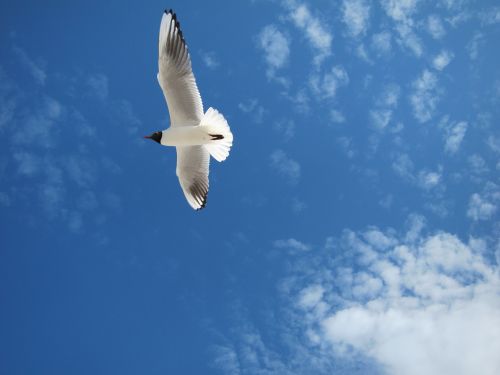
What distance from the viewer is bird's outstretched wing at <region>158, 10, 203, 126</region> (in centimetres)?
794

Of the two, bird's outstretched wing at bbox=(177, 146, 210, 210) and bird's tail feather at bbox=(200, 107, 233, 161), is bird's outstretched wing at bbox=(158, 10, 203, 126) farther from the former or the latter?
bird's outstretched wing at bbox=(177, 146, 210, 210)

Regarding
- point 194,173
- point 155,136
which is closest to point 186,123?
point 155,136

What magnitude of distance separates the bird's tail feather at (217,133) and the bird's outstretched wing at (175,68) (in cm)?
23

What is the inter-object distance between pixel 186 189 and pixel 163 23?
2656 millimetres

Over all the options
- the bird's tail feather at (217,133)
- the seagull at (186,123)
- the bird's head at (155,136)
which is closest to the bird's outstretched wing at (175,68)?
the seagull at (186,123)

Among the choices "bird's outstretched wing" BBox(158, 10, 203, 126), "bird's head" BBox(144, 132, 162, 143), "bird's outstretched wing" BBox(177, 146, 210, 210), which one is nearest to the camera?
"bird's outstretched wing" BBox(158, 10, 203, 126)

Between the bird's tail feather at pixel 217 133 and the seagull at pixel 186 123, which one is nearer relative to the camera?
the seagull at pixel 186 123

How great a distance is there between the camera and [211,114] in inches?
328

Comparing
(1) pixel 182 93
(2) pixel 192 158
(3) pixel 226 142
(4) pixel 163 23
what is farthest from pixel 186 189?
(4) pixel 163 23

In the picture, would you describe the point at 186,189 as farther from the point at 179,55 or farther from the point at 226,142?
the point at 179,55

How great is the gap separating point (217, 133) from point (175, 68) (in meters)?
1.15

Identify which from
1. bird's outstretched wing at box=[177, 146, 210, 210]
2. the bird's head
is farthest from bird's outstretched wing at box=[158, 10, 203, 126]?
bird's outstretched wing at box=[177, 146, 210, 210]

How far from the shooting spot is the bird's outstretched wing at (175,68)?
26.0ft

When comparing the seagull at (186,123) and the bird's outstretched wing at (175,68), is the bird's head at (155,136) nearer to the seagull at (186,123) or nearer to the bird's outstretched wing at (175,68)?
the seagull at (186,123)
